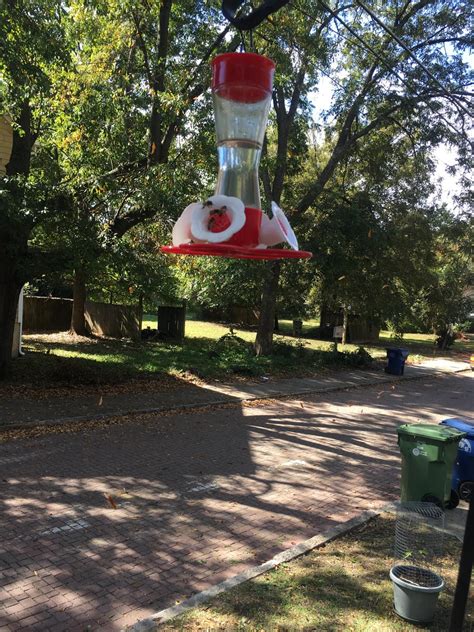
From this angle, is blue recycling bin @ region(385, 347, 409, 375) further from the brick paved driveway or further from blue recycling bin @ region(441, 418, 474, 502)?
blue recycling bin @ region(441, 418, 474, 502)

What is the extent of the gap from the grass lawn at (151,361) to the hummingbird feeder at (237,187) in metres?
9.96

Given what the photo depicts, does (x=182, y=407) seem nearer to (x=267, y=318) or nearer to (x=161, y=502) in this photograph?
(x=161, y=502)

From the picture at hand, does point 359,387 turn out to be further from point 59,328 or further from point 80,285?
point 59,328

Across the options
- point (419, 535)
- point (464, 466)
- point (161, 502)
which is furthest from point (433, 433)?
point (161, 502)

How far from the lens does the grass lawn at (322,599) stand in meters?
3.61

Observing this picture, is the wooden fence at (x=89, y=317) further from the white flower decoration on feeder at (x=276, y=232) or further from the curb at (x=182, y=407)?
the white flower decoration on feeder at (x=276, y=232)

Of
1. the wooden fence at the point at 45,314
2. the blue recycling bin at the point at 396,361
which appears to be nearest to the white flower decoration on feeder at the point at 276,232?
the blue recycling bin at the point at 396,361

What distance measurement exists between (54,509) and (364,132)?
15.3 meters

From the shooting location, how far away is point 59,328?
23.6 meters

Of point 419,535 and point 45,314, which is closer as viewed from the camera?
point 419,535

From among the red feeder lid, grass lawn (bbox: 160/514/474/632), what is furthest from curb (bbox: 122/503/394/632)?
the red feeder lid

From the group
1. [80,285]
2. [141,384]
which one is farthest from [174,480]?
[80,285]

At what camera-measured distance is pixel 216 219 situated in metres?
2.65

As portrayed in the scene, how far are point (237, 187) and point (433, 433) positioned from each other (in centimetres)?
416
